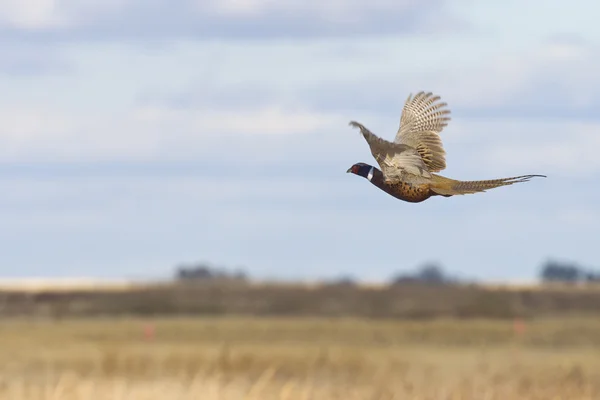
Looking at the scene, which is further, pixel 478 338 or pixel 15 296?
pixel 15 296

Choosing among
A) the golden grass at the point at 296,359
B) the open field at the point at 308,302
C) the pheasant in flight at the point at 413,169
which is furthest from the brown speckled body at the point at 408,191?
the open field at the point at 308,302

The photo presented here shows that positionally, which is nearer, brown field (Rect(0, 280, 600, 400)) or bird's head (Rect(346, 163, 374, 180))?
bird's head (Rect(346, 163, 374, 180))

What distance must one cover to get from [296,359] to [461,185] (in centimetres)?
3199

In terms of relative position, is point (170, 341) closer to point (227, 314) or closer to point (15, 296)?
point (227, 314)

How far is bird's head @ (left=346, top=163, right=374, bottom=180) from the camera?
3138 millimetres

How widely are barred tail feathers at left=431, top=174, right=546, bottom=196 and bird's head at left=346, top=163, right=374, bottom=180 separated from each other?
17 centimetres

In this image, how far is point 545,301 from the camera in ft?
229

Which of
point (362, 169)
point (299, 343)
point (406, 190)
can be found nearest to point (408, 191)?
point (406, 190)

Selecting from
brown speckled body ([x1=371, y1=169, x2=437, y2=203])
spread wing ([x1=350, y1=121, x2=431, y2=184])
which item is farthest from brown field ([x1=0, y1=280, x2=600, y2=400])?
brown speckled body ([x1=371, y1=169, x2=437, y2=203])

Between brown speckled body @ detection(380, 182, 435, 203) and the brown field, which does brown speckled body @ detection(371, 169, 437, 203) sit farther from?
the brown field

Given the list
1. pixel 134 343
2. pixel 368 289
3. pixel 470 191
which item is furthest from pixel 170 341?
pixel 470 191

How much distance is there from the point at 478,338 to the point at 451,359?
9.84 meters

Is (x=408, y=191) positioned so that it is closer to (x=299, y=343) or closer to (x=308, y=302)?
(x=299, y=343)

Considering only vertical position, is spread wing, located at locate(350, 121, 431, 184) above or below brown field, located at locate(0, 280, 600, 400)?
above
